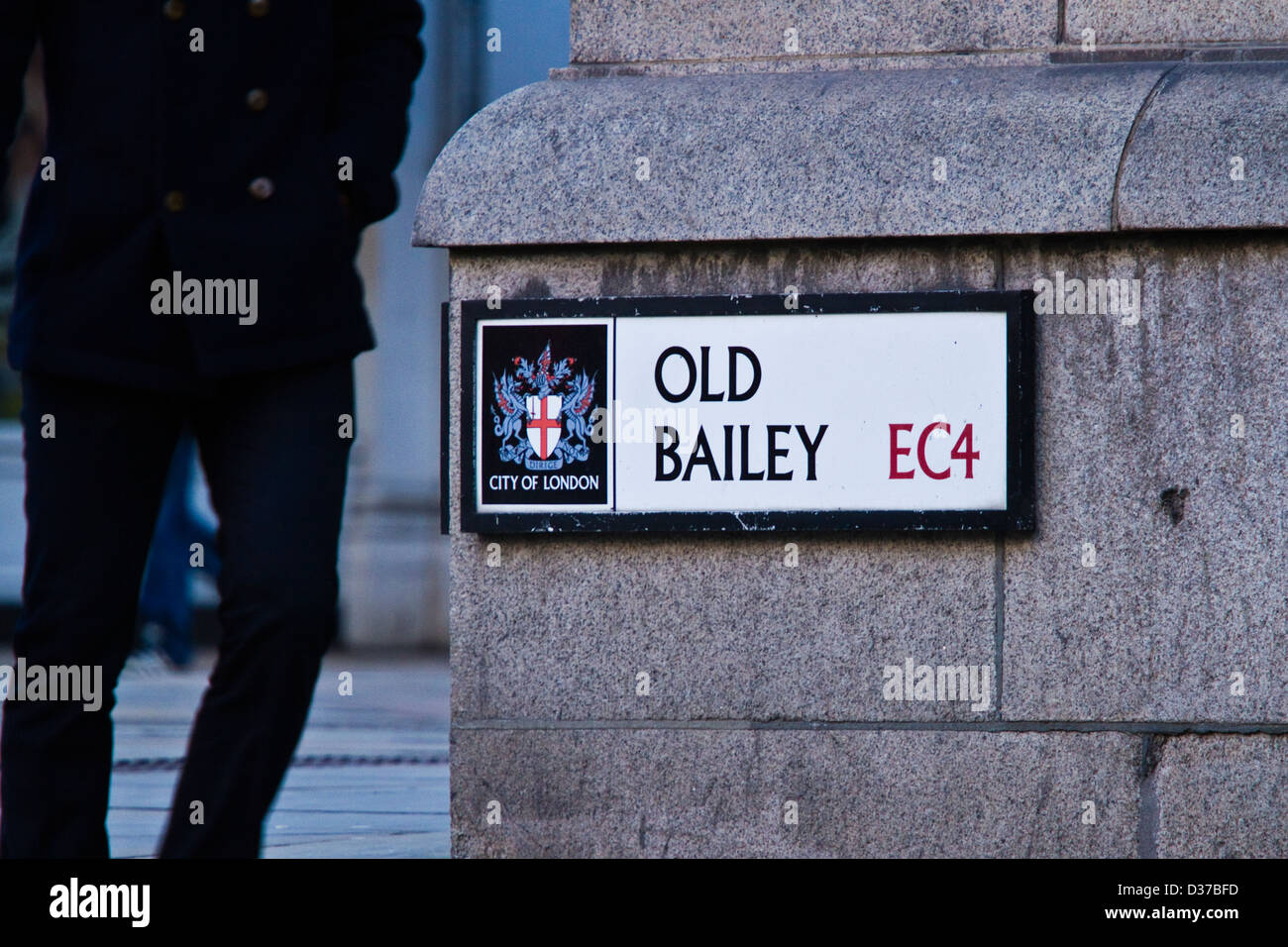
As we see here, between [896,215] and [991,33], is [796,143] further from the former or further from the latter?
[991,33]

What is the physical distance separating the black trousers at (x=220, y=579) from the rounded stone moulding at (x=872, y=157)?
61 cm

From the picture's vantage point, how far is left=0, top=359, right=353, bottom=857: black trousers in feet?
10.5

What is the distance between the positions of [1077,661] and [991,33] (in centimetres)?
121

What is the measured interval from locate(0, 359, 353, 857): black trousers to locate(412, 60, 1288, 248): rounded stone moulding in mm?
614

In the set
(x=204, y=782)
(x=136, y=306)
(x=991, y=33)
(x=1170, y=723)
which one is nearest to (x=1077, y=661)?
(x=1170, y=723)

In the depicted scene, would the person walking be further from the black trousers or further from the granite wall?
the granite wall

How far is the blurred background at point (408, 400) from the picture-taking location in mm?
11336

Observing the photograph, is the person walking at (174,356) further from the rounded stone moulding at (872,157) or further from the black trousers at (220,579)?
the rounded stone moulding at (872,157)

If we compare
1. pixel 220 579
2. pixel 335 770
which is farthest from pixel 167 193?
pixel 335 770

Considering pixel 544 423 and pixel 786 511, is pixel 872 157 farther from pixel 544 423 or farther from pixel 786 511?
pixel 544 423

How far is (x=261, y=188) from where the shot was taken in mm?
3279

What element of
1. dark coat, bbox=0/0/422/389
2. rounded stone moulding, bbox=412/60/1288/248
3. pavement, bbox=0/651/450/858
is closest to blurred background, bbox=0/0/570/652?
pavement, bbox=0/651/450/858

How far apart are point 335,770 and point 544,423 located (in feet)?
8.23

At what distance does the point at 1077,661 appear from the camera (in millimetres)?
3527
